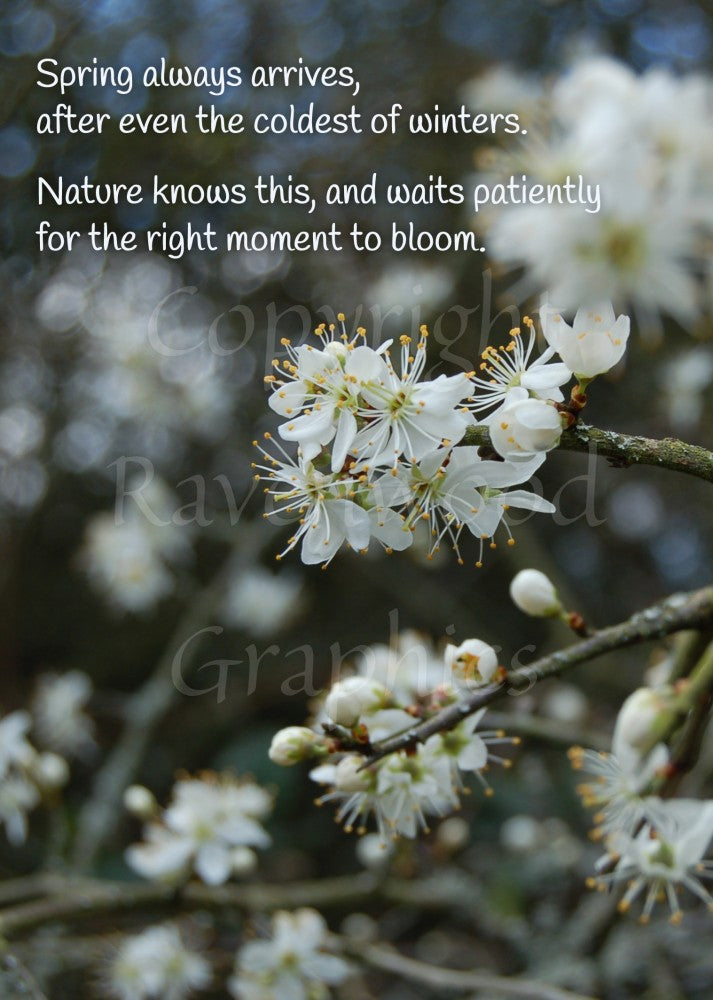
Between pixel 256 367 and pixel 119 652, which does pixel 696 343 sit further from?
pixel 119 652

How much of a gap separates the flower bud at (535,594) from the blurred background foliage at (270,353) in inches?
62.4

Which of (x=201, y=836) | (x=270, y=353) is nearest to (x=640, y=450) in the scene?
(x=201, y=836)

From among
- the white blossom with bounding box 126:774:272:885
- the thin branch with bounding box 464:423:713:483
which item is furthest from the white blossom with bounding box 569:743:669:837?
the white blossom with bounding box 126:774:272:885

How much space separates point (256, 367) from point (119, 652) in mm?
1419

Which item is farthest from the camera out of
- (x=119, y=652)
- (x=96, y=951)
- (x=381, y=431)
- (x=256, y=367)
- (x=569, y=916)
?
(x=119, y=652)

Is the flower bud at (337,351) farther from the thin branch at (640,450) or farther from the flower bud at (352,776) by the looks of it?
the flower bud at (352,776)

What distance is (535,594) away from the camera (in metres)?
1.15

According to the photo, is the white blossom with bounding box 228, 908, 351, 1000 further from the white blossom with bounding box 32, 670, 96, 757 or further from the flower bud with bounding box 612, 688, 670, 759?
the white blossom with bounding box 32, 670, 96, 757

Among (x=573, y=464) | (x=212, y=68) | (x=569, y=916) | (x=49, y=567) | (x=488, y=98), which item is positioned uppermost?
(x=212, y=68)

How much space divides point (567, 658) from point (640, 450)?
0.23m

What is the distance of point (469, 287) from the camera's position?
340cm

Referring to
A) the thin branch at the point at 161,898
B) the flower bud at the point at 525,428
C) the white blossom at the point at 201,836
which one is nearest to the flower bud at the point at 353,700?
the flower bud at the point at 525,428

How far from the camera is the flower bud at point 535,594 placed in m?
1.15

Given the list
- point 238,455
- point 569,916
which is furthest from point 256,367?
point 569,916
